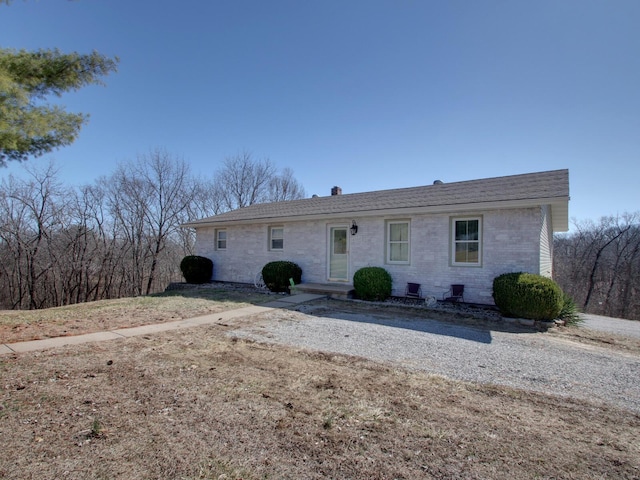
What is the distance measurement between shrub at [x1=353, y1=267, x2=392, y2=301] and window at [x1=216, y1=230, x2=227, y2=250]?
25.1ft

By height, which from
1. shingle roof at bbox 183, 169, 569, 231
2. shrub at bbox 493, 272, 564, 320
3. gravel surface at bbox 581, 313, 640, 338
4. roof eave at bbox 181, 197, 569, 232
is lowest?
gravel surface at bbox 581, 313, 640, 338

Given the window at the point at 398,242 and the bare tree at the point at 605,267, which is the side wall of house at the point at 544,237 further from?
the bare tree at the point at 605,267

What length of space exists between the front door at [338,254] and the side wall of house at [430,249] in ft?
0.67

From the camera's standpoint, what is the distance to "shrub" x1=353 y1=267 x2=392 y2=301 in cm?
1027

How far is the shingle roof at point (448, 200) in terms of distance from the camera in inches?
349

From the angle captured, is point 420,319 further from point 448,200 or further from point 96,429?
point 96,429

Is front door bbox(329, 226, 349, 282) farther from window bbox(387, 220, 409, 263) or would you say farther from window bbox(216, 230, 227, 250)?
window bbox(216, 230, 227, 250)

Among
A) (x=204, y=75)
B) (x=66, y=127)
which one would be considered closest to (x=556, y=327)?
(x=66, y=127)

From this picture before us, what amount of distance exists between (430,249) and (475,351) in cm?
502

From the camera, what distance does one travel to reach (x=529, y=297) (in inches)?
303

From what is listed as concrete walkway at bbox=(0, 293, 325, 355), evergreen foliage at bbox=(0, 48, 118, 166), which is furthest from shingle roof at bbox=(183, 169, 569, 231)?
evergreen foliage at bbox=(0, 48, 118, 166)

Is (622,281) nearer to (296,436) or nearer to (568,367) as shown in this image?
(568,367)

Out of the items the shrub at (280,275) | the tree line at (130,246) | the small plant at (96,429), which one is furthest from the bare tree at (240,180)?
the small plant at (96,429)

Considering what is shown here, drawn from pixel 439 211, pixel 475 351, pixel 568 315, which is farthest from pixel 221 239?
pixel 568 315
